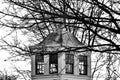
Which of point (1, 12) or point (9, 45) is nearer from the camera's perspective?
point (1, 12)

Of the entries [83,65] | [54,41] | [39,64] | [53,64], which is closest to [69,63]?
[83,65]

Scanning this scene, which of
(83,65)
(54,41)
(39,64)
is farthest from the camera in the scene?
(39,64)

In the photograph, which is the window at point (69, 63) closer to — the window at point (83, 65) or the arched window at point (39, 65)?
the window at point (83, 65)

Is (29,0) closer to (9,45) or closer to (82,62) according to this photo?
(9,45)

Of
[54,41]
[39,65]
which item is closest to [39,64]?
[39,65]

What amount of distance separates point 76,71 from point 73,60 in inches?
66.1

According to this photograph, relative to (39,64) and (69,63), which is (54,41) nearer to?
(69,63)

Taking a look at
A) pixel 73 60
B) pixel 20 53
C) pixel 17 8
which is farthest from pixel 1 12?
pixel 73 60

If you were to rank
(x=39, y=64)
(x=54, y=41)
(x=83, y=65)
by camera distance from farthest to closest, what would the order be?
1. (x=39, y=64)
2. (x=83, y=65)
3. (x=54, y=41)

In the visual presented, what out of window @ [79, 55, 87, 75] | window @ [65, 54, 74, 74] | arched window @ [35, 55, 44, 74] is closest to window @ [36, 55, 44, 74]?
arched window @ [35, 55, 44, 74]

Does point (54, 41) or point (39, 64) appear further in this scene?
point (39, 64)

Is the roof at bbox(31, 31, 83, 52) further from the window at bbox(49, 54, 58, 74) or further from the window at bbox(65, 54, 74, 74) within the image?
the window at bbox(49, 54, 58, 74)

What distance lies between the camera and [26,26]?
9.85 m

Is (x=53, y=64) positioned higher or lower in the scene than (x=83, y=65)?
higher
